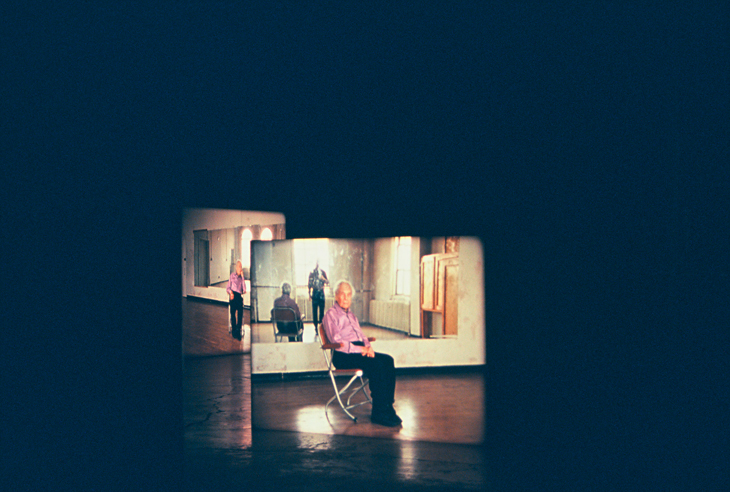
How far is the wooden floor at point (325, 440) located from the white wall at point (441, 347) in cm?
32

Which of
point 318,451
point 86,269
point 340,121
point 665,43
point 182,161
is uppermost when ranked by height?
point 665,43

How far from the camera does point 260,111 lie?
3812 millimetres

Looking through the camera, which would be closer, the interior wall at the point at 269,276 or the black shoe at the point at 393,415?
the black shoe at the point at 393,415

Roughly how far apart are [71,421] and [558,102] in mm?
4046

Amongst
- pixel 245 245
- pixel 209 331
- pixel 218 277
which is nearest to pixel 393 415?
pixel 209 331

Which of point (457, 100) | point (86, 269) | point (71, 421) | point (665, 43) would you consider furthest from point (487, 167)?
point (71, 421)

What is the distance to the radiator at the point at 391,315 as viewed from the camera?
5.21 m

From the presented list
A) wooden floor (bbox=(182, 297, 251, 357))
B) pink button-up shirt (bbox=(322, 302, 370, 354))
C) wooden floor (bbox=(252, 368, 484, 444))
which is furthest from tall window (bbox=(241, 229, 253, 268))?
pink button-up shirt (bbox=(322, 302, 370, 354))

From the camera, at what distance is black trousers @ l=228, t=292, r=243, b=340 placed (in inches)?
371

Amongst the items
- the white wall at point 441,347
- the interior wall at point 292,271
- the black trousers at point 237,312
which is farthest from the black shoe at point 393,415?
the black trousers at point 237,312

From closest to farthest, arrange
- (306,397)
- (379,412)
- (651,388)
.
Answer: (651,388), (379,412), (306,397)

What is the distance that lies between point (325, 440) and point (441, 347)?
1.91 metres

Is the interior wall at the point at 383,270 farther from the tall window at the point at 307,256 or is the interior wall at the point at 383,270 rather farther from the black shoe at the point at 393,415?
the black shoe at the point at 393,415

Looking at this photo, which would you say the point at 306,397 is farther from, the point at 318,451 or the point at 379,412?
the point at 318,451
